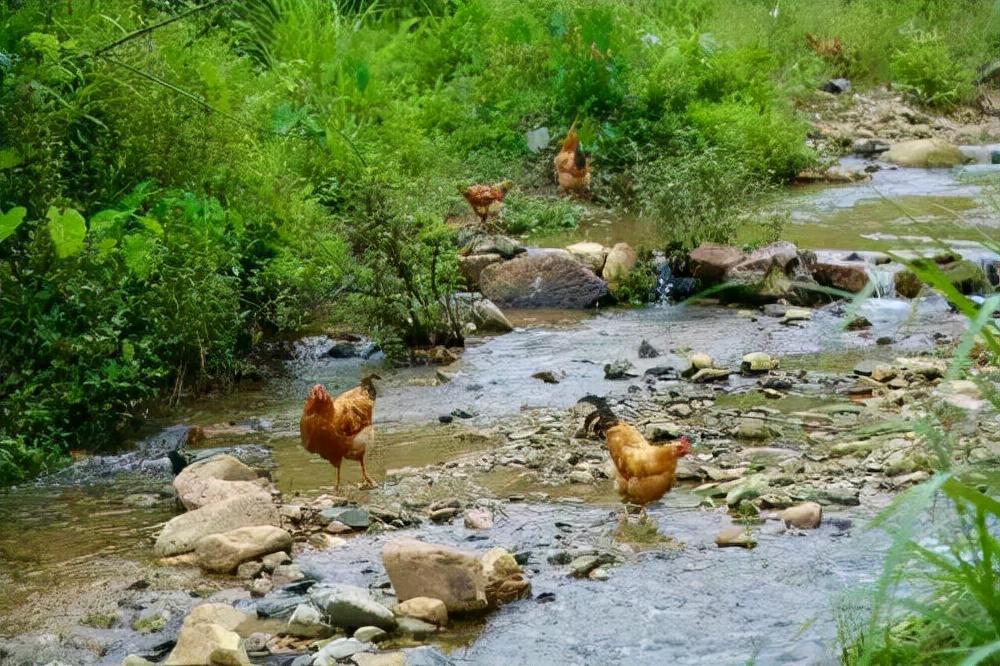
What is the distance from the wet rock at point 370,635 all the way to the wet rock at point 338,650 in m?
0.04

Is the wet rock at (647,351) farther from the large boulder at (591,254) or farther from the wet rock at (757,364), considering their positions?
the large boulder at (591,254)

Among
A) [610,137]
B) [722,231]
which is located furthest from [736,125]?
[722,231]

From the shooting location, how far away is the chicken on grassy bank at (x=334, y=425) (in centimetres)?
639

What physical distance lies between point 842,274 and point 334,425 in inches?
217

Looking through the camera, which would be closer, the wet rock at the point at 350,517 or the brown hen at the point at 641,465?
the brown hen at the point at 641,465

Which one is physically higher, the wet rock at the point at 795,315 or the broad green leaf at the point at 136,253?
the broad green leaf at the point at 136,253

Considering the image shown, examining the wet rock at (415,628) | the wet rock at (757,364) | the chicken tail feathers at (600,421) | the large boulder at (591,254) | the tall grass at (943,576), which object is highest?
the tall grass at (943,576)

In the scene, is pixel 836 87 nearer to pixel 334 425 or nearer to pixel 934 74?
pixel 934 74

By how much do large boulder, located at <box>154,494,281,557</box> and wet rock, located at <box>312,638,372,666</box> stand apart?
1.32 meters

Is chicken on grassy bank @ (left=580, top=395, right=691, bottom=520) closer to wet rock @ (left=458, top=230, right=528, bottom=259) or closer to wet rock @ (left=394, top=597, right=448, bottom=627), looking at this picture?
wet rock @ (left=394, top=597, right=448, bottom=627)

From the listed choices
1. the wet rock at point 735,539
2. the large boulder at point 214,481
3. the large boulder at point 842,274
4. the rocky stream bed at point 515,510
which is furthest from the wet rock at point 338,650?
the large boulder at point 842,274

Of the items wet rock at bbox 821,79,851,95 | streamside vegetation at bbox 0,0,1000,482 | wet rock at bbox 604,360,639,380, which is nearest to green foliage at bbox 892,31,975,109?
wet rock at bbox 821,79,851,95

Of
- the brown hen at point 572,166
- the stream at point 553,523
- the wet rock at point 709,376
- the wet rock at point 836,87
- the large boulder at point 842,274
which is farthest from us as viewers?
the wet rock at point 836,87

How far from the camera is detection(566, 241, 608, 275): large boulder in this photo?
451 inches
